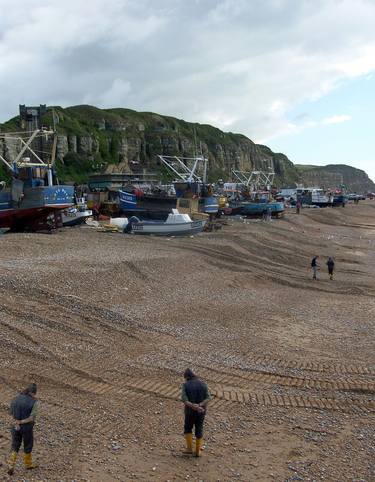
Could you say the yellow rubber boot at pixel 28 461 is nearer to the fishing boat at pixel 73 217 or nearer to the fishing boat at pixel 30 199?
the fishing boat at pixel 30 199

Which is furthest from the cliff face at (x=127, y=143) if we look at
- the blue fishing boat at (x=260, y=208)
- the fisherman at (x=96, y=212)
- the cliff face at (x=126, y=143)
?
the fisherman at (x=96, y=212)

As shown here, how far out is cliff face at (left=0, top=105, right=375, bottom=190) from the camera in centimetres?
8594

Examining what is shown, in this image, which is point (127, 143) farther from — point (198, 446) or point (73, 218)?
point (198, 446)

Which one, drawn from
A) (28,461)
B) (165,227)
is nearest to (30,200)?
(165,227)

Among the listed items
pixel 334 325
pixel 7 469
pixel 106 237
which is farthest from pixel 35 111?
pixel 7 469

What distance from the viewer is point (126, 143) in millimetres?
103500

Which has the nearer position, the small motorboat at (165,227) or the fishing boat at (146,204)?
the small motorboat at (165,227)

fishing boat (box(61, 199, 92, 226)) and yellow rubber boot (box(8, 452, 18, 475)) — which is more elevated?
fishing boat (box(61, 199, 92, 226))

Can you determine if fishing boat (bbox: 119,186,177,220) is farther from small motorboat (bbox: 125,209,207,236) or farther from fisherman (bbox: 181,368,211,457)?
fisherman (bbox: 181,368,211,457)

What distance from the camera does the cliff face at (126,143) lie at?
3383 inches

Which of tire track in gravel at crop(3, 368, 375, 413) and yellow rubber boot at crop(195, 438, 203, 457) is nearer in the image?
yellow rubber boot at crop(195, 438, 203, 457)

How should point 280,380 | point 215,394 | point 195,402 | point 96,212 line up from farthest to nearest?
point 96,212, point 280,380, point 215,394, point 195,402

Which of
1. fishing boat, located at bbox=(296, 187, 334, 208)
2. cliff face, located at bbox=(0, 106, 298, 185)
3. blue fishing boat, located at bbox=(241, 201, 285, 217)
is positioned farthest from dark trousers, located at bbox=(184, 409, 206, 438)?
fishing boat, located at bbox=(296, 187, 334, 208)

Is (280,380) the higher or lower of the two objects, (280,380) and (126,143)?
the lower
